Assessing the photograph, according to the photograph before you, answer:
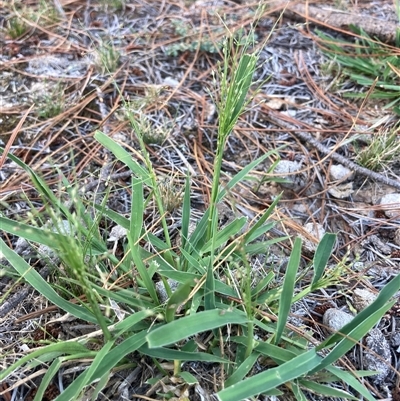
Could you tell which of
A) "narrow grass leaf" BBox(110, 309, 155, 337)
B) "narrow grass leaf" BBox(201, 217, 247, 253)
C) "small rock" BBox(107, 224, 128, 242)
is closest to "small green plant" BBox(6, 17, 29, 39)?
"small rock" BBox(107, 224, 128, 242)

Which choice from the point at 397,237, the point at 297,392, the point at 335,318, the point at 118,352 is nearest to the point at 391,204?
the point at 397,237

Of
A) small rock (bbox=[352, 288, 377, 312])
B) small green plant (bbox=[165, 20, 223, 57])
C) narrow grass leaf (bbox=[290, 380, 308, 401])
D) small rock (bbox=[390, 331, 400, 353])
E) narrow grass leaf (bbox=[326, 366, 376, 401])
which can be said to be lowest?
small rock (bbox=[390, 331, 400, 353])

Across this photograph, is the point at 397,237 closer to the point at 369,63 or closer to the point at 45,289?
the point at 369,63

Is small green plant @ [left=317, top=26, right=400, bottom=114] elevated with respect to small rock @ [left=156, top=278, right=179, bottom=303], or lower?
elevated

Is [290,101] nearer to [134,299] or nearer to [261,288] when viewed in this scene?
[261,288]

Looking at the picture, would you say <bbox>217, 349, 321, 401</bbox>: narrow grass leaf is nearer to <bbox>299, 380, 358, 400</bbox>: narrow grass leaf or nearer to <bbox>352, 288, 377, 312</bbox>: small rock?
<bbox>299, 380, 358, 400</bbox>: narrow grass leaf

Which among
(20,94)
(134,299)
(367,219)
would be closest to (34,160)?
(20,94)

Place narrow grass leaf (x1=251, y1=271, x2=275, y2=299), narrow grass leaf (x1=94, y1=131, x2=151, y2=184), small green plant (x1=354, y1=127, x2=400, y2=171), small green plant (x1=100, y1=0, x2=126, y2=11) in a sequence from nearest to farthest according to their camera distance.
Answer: narrow grass leaf (x1=251, y1=271, x2=275, y2=299), narrow grass leaf (x1=94, y1=131, x2=151, y2=184), small green plant (x1=354, y1=127, x2=400, y2=171), small green plant (x1=100, y1=0, x2=126, y2=11)
